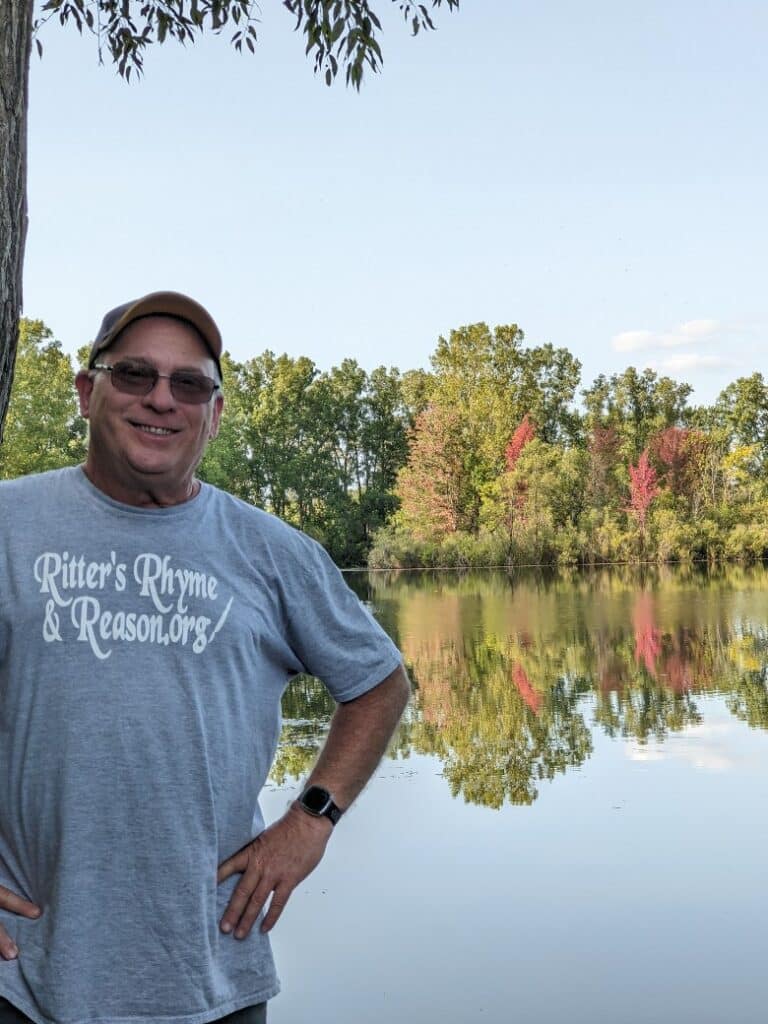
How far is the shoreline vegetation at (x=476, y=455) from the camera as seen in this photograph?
1674 inches

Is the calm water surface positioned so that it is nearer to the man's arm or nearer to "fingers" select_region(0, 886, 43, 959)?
the man's arm

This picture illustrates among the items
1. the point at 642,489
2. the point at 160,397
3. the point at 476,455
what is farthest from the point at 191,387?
the point at 476,455

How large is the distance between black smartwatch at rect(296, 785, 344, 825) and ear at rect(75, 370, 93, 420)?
70cm

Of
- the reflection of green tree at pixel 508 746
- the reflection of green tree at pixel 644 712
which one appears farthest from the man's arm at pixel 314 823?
the reflection of green tree at pixel 644 712

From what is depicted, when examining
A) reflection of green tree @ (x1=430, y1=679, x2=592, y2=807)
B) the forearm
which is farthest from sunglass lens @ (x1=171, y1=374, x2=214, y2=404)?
reflection of green tree @ (x1=430, y1=679, x2=592, y2=807)

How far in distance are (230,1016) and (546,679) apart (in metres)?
11.3

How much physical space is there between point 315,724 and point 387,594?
56.9 ft

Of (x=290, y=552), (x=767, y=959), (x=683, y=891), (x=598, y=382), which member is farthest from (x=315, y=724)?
(x=598, y=382)

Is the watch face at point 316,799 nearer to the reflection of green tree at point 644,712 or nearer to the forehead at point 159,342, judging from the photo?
the forehead at point 159,342

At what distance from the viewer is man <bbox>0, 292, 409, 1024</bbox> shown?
1.73 metres

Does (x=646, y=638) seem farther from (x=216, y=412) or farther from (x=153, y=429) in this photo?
(x=153, y=429)

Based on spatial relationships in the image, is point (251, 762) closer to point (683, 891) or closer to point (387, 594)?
point (683, 891)

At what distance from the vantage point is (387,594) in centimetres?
2756

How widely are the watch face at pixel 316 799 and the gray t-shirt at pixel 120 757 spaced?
162 millimetres
